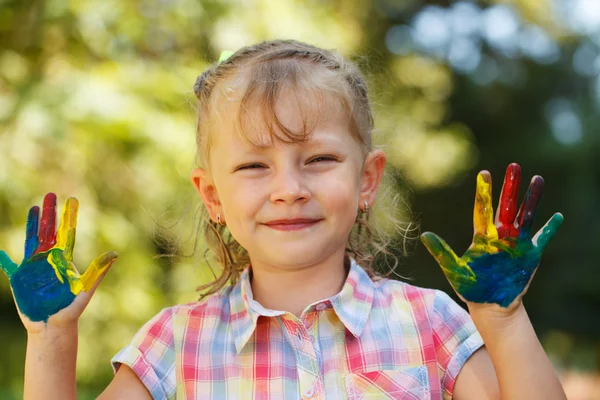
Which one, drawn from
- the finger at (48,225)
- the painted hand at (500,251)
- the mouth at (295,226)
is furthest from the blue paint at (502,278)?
the finger at (48,225)

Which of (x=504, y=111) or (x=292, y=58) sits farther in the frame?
(x=504, y=111)

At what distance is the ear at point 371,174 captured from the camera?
182 centimetres

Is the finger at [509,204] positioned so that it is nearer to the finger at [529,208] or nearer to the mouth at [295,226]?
the finger at [529,208]

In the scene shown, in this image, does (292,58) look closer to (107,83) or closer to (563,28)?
(107,83)

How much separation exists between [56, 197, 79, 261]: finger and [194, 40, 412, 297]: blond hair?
35 cm

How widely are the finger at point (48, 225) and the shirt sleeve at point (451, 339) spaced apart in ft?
2.75

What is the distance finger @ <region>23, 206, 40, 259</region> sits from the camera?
5.08 ft

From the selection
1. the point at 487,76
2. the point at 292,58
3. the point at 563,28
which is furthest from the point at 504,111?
the point at 292,58

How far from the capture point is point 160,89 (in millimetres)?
3912

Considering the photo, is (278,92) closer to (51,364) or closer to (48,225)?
(48,225)

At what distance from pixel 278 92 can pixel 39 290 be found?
2.12 feet

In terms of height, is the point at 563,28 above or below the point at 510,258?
above

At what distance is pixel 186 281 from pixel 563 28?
17.3 feet

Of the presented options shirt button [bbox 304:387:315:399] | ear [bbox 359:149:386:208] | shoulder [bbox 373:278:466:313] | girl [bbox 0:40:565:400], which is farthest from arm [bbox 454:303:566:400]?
ear [bbox 359:149:386:208]
